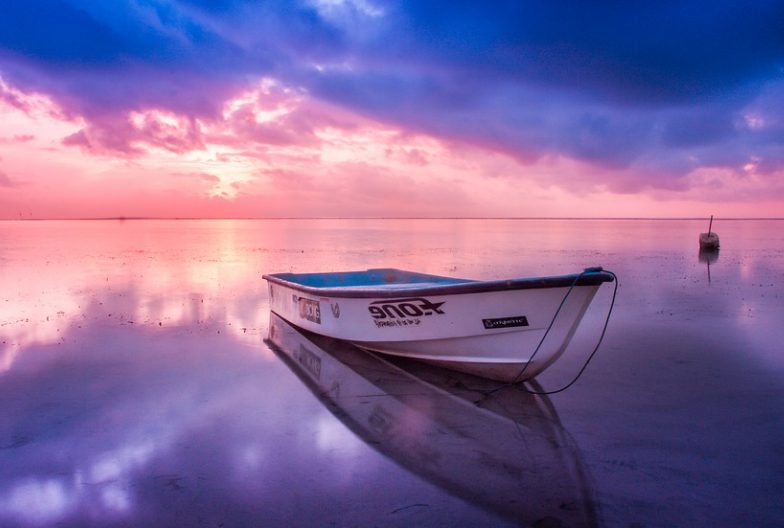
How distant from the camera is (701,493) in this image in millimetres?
4230

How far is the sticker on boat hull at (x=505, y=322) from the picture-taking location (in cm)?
646

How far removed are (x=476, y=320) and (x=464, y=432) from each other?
5.46 ft

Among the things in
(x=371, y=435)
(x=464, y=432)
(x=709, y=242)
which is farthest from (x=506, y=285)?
(x=709, y=242)

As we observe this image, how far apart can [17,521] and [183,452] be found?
1.40 metres

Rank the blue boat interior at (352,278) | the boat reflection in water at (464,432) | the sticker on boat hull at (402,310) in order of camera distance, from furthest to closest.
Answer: the blue boat interior at (352,278), the sticker on boat hull at (402,310), the boat reflection in water at (464,432)

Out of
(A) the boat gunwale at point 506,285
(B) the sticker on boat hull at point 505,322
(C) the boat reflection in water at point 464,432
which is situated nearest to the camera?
(C) the boat reflection in water at point 464,432

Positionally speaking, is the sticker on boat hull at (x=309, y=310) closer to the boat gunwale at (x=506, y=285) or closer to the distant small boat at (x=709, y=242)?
the boat gunwale at (x=506, y=285)

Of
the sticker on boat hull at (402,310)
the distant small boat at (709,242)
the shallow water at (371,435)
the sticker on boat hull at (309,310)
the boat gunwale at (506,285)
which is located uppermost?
the distant small boat at (709,242)

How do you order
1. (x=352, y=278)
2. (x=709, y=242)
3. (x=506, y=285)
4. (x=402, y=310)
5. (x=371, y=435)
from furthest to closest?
(x=709, y=242) → (x=352, y=278) → (x=402, y=310) → (x=506, y=285) → (x=371, y=435)

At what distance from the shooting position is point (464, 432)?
18.1 ft

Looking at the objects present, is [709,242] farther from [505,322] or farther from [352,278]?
[505,322]

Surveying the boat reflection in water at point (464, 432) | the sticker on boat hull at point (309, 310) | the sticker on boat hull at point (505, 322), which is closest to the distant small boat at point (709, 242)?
the sticker on boat hull at point (309, 310)

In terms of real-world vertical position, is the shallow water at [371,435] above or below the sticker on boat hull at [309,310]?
below

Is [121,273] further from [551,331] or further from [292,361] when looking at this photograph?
[551,331]
